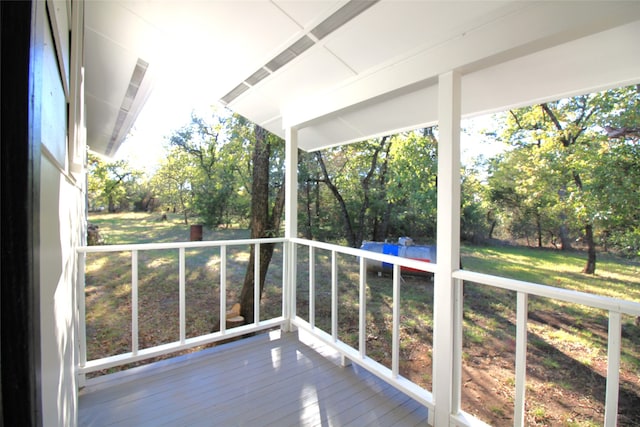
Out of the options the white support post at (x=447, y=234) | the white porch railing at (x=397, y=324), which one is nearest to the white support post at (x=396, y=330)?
the white porch railing at (x=397, y=324)

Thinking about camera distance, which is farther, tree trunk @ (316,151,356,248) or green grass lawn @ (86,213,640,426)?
tree trunk @ (316,151,356,248)

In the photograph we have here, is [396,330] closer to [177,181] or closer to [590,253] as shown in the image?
[590,253]

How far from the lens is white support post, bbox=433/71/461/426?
1.82m

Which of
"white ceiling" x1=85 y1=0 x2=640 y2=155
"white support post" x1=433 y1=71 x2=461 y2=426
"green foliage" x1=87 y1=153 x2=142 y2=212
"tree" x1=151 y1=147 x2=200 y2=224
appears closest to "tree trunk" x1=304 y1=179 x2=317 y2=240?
"tree" x1=151 y1=147 x2=200 y2=224

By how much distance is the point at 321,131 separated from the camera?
3752 millimetres

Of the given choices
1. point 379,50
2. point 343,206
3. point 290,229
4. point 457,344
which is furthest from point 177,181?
point 457,344

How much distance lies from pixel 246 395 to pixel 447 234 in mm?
1827

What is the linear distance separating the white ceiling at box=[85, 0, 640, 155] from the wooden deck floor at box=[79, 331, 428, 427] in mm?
2245

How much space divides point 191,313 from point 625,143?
32.3 feet

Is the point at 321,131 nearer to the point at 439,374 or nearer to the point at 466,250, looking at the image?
the point at 439,374

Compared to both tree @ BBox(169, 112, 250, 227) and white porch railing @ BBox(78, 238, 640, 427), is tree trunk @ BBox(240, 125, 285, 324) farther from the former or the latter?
tree @ BBox(169, 112, 250, 227)

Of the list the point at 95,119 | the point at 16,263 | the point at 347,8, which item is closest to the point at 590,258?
the point at 347,8

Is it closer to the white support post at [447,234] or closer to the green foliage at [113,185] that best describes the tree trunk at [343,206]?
the white support post at [447,234]

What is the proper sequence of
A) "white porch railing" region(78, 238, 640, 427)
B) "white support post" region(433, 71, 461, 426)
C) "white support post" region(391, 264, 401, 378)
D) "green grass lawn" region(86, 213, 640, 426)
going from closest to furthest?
"white porch railing" region(78, 238, 640, 427) → "white support post" region(433, 71, 461, 426) → "white support post" region(391, 264, 401, 378) → "green grass lawn" region(86, 213, 640, 426)
